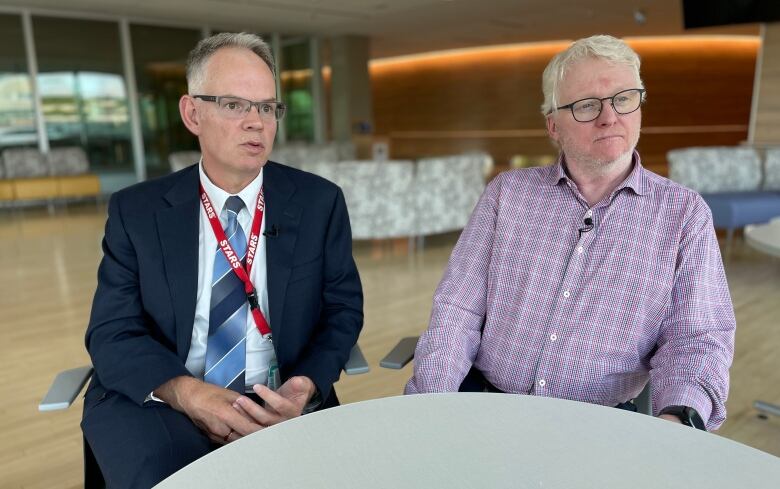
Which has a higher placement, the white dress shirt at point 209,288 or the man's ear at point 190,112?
the man's ear at point 190,112

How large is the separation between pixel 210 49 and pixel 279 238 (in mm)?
512

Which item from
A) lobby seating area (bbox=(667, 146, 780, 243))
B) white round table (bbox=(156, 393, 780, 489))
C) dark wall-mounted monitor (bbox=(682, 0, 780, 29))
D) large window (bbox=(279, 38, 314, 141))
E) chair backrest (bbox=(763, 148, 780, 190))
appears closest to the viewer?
white round table (bbox=(156, 393, 780, 489))

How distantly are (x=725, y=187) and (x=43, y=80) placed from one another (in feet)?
36.9

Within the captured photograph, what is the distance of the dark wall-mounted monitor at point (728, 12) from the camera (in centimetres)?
715

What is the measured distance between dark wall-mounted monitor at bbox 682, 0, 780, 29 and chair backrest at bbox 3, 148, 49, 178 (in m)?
10.5

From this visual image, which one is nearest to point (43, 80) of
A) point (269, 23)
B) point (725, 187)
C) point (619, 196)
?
point (269, 23)

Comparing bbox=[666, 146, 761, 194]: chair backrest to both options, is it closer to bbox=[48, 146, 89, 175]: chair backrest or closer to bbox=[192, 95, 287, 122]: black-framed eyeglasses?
bbox=[192, 95, 287, 122]: black-framed eyeglasses

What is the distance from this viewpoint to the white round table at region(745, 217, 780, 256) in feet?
7.54

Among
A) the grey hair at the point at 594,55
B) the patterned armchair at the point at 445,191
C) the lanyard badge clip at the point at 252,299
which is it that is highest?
the grey hair at the point at 594,55

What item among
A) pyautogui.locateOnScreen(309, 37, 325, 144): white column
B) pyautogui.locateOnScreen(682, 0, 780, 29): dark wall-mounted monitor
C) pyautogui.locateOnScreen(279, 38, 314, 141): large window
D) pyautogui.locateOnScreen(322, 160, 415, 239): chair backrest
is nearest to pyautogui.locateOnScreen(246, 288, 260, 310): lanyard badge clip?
pyautogui.locateOnScreen(322, 160, 415, 239): chair backrest

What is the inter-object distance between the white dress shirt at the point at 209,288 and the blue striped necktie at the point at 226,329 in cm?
3

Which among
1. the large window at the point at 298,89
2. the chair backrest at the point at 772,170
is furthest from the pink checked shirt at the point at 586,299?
the large window at the point at 298,89

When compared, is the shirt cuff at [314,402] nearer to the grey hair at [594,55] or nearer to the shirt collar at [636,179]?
the shirt collar at [636,179]

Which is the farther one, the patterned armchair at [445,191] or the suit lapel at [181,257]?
the patterned armchair at [445,191]
